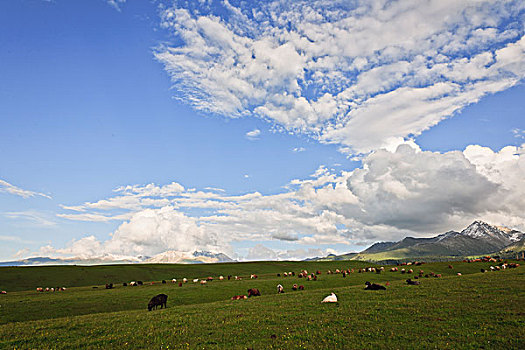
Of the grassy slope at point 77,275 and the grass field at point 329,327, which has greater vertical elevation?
the grassy slope at point 77,275

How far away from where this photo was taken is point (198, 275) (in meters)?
89.8

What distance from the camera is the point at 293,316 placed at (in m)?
21.7

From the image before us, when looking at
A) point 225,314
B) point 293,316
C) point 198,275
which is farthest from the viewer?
point 198,275

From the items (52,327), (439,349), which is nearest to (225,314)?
(52,327)

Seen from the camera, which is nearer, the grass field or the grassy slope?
the grass field

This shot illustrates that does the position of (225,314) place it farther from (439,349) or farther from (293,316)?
(439,349)

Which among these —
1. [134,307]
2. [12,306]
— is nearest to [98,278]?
[12,306]

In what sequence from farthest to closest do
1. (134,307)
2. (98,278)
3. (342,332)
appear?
(98,278)
(134,307)
(342,332)

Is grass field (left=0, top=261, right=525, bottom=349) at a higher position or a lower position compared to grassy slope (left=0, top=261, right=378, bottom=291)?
lower

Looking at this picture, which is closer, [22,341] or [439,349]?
[439,349]

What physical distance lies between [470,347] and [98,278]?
88313 millimetres

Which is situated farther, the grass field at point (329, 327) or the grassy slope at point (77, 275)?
the grassy slope at point (77, 275)

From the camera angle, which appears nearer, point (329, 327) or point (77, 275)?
point (329, 327)

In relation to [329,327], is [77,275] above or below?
Answer: above
